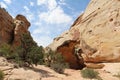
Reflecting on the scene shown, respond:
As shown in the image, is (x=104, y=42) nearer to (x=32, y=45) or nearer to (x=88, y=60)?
(x=88, y=60)

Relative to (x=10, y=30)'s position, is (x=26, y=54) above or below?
below

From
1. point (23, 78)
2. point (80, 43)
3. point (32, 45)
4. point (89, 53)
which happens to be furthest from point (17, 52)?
point (80, 43)

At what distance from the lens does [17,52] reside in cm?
1956

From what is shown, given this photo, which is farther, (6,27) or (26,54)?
(6,27)

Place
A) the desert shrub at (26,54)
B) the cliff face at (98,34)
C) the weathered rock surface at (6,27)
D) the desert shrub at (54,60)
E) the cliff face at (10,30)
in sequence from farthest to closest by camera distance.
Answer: the cliff face at (10,30), the weathered rock surface at (6,27), the desert shrub at (54,60), the cliff face at (98,34), the desert shrub at (26,54)

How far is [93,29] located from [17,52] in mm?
9650

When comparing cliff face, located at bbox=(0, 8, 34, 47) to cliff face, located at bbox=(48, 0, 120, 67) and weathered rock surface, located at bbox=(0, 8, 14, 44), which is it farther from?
cliff face, located at bbox=(48, 0, 120, 67)

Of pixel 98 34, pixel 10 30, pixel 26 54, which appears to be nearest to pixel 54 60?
pixel 98 34

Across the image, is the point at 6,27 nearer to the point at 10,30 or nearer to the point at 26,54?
the point at 10,30

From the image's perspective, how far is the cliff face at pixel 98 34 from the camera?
77.3ft

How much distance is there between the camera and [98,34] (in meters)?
25.3

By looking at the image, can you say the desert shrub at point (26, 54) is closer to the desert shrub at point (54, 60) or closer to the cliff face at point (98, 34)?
the desert shrub at point (54, 60)

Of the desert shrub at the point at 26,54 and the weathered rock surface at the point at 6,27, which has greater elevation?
the weathered rock surface at the point at 6,27

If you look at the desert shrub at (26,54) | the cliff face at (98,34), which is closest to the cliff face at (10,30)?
the cliff face at (98,34)
